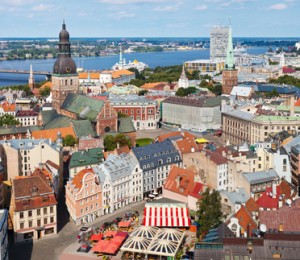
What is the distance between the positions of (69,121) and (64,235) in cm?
4289

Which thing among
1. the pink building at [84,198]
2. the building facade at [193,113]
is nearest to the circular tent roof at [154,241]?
the pink building at [84,198]

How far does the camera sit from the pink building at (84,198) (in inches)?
2400

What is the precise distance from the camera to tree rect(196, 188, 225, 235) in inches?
2096

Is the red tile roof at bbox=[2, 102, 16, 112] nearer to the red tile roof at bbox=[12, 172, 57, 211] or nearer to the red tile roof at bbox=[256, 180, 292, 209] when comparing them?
the red tile roof at bbox=[12, 172, 57, 211]

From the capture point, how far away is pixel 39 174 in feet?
199

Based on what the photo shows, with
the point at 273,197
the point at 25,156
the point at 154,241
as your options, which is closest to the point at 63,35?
the point at 25,156

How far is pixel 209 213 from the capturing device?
53.6 m

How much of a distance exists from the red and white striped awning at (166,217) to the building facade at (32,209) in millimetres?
10028

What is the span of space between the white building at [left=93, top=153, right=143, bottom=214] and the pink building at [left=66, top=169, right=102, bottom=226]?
1235 millimetres

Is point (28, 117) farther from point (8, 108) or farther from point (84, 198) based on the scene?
point (84, 198)

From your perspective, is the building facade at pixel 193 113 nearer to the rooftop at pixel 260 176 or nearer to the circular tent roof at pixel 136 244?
the rooftop at pixel 260 176

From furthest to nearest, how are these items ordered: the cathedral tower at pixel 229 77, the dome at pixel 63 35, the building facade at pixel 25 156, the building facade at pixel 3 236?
the cathedral tower at pixel 229 77
the dome at pixel 63 35
the building facade at pixel 25 156
the building facade at pixel 3 236

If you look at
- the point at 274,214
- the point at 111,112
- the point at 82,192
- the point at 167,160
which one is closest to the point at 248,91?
the point at 111,112

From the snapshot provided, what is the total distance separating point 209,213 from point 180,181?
13.0 m
